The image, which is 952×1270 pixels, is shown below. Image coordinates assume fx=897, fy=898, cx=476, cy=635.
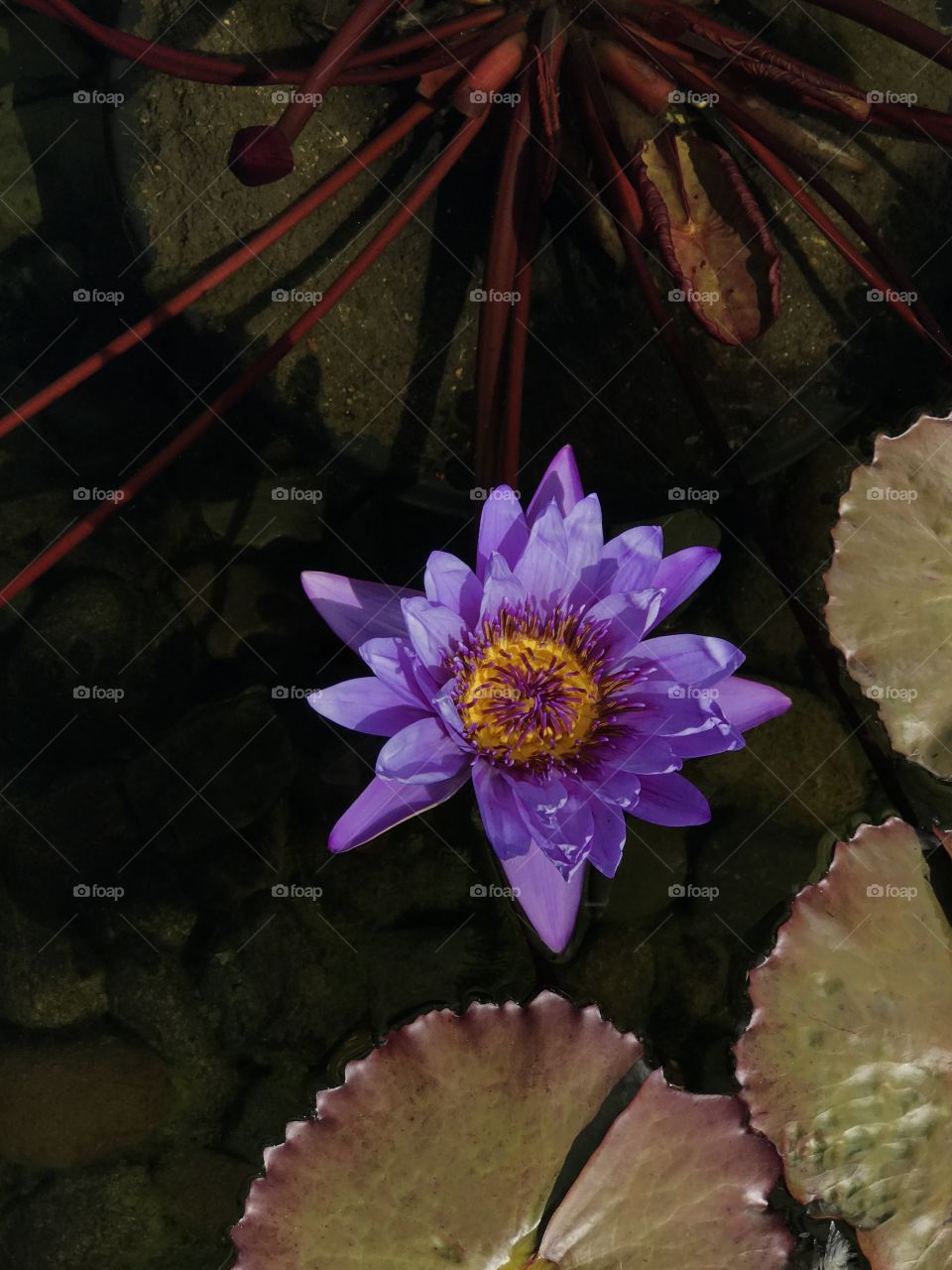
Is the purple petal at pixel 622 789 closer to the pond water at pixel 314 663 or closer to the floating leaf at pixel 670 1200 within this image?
the floating leaf at pixel 670 1200

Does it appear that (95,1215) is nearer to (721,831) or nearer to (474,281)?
(721,831)

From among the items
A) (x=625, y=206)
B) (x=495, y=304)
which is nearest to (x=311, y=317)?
(x=495, y=304)

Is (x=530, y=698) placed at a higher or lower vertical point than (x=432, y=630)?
lower

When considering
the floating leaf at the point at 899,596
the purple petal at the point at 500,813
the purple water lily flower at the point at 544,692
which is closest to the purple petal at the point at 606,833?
the purple water lily flower at the point at 544,692

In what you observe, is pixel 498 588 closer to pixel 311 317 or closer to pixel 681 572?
pixel 681 572

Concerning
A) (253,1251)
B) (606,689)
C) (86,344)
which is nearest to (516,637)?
(606,689)
